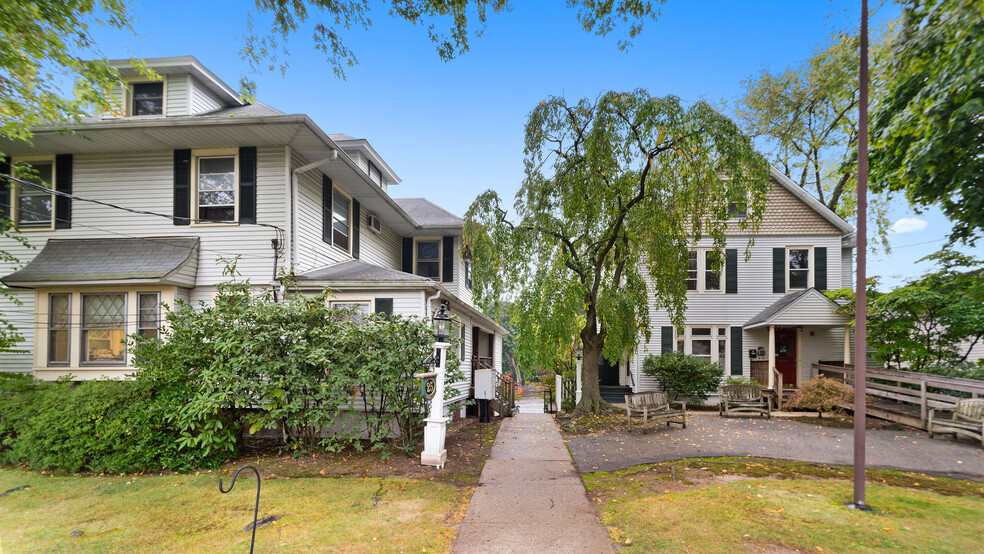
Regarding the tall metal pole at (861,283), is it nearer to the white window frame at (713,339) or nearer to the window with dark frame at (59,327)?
the white window frame at (713,339)

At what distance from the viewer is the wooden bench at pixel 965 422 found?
9.12 metres

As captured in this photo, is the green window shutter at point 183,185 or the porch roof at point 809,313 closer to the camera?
the green window shutter at point 183,185

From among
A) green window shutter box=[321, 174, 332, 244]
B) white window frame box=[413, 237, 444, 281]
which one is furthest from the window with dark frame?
white window frame box=[413, 237, 444, 281]

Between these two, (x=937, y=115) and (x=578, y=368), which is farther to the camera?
(x=578, y=368)

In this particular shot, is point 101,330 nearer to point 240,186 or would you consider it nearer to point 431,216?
point 240,186

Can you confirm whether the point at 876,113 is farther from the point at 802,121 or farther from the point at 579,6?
the point at 802,121

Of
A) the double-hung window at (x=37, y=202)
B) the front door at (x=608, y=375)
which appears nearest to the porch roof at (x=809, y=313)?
the front door at (x=608, y=375)

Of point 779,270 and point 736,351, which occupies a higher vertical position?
point 779,270

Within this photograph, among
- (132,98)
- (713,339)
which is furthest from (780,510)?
(132,98)

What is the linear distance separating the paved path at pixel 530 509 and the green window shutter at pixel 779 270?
11.9 m

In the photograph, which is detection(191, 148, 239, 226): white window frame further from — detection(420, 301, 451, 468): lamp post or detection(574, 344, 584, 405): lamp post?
detection(574, 344, 584, 405): lamp post

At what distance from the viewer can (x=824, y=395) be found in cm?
1198

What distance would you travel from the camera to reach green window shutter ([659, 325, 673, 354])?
16453mm

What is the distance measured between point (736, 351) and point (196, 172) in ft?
54.3
